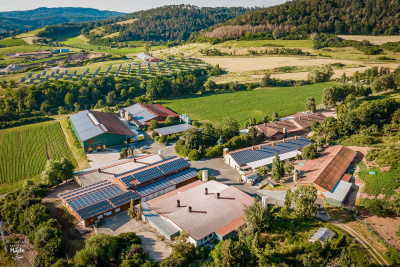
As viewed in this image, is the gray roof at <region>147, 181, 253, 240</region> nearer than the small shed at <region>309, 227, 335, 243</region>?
No

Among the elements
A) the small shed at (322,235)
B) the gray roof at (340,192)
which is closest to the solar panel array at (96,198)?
the small shed at (322,235)

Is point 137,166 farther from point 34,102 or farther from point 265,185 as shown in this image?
point 34,102

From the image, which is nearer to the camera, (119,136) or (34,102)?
(119,136)

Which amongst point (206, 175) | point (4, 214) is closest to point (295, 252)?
point (206, 175)

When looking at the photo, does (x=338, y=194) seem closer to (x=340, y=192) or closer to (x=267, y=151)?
(x=340, y=192)

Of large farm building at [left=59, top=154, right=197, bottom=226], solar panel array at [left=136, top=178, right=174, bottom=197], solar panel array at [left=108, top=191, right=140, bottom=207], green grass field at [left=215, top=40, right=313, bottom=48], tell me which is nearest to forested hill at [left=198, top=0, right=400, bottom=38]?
green grass field at [left=215, top=40, right=313, bottom=48]

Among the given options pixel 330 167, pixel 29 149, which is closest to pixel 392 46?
pixel 330 167

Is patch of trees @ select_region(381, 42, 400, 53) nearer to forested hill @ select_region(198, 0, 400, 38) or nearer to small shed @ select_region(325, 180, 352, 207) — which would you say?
forested hill @ select_region(198, 0, 400, 38)
